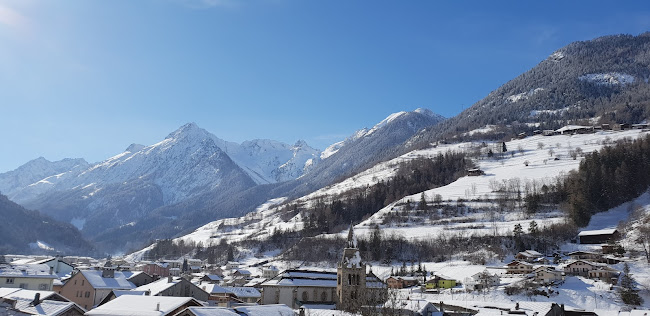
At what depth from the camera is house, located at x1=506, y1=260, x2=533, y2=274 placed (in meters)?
91.4

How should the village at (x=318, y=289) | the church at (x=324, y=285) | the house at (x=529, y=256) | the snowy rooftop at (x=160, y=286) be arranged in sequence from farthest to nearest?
Result: 1. the house at (x=529, y=256)
2. the church at (x=324, y=285)
3. the snowy rooftop at (x=160, y=286)
4. the village at (x=318, y=289)

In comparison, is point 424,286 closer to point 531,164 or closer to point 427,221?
point 427,221

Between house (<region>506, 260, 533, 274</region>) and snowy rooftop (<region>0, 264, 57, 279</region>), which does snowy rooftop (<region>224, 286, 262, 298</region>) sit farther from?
house (<region>506, 260, 533, 274</region>)

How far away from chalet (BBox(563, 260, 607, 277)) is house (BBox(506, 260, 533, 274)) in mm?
5833

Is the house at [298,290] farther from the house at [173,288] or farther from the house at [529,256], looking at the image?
the house at [529,256]

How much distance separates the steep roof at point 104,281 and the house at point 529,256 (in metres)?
71.6

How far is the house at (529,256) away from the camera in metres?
99.2

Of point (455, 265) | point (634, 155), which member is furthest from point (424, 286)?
point (634, 155)

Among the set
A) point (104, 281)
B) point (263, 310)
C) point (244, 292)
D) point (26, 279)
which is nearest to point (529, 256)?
point (244, 292)

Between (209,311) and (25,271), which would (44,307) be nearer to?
(209,311)

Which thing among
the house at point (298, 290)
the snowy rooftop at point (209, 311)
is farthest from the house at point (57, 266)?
the snowy rooftop at point (209, 311)

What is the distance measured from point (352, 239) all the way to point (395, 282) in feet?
102

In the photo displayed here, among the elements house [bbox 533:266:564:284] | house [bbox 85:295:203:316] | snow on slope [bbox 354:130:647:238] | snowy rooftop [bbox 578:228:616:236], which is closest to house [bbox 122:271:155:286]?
house [bbox 85:295:203:316]

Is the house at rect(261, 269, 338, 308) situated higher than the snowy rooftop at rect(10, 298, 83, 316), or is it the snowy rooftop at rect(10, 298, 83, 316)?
the snowy rooftop at rect(10, 298, 83, 316)
